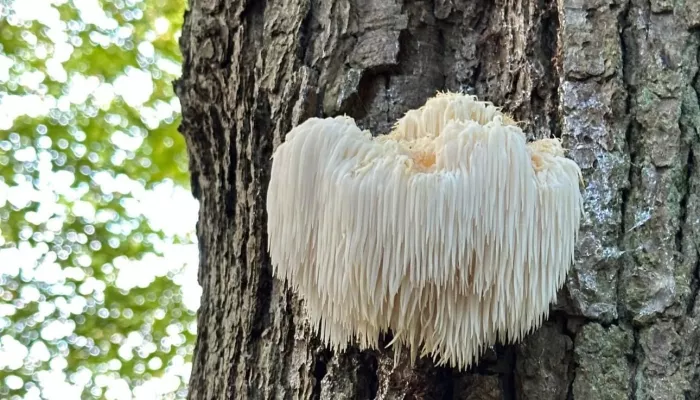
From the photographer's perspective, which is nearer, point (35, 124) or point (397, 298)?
point (397, 298)

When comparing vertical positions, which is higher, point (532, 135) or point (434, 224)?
point (532, 135)

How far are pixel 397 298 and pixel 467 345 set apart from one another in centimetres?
25

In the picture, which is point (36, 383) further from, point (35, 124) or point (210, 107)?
point (210, 107)

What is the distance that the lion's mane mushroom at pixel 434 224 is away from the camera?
4.52ft

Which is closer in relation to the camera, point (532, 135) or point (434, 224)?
point (434, 224)

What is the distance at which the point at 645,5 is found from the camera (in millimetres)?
1954

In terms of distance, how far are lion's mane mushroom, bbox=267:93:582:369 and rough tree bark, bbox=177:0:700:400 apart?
26 centimetres

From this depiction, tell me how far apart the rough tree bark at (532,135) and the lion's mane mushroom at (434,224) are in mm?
261

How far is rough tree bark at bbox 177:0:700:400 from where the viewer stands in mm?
1736

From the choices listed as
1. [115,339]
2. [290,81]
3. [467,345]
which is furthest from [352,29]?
[115,339]

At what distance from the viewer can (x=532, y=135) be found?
1.88 metres

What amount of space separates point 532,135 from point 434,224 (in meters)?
0.72

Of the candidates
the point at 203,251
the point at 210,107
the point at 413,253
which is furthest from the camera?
the point at 203,251

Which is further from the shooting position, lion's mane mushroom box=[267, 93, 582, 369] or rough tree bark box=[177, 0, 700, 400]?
rough tree bark box=[177, 0, 700, 400]
